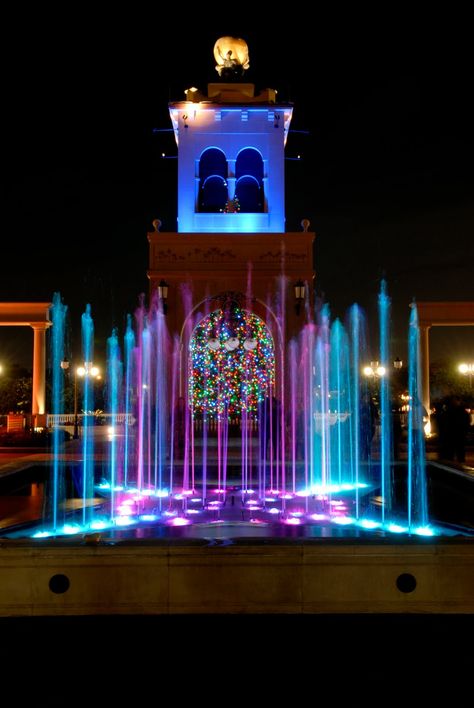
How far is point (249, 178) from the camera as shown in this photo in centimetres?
2188

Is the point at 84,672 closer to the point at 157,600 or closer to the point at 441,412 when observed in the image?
the point at 157,600

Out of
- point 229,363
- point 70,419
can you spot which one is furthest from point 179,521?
point 70,419

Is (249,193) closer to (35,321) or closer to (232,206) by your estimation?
(232,206)

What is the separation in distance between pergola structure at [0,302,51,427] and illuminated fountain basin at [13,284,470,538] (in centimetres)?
51

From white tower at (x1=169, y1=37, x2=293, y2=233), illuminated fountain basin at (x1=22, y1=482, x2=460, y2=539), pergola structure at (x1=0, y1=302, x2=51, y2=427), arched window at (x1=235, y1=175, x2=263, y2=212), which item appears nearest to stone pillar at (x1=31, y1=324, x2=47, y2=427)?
pergola structure at (x1=0, y1=302, x2=51, y2=427)

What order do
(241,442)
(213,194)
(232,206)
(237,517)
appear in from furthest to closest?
1. (213,194)
2. (232,206)
3. (241,442)
4. (237,517)

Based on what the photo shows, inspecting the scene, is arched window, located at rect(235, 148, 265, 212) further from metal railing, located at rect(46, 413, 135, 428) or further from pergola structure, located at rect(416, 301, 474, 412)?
metal railing, located at rect(46, 413, 135, 428)

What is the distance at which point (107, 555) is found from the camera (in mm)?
5035

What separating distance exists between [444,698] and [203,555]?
189 centimetres

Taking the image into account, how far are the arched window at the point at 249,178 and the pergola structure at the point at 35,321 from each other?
786 cm

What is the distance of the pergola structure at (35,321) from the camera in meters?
23.9

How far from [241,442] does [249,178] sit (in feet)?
28.8

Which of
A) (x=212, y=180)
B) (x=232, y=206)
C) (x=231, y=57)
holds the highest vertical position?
(x=231, y=57)

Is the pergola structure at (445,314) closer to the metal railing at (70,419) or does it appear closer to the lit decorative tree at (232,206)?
the lit decorative tree at (232,206)
